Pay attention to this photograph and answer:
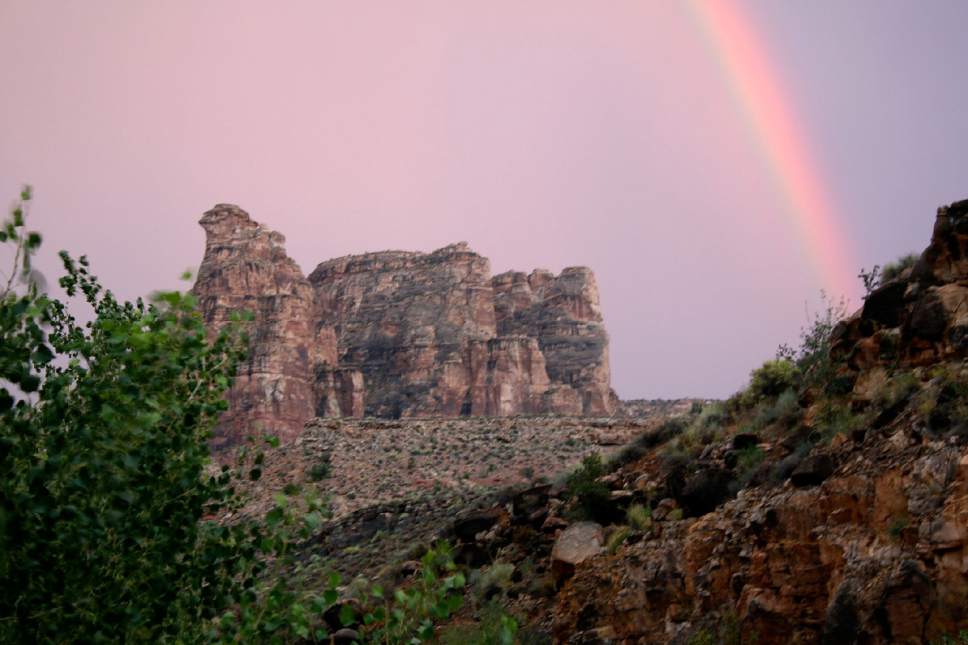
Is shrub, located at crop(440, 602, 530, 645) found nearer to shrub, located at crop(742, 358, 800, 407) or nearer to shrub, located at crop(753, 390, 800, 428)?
shrub, located at crop(753, 390, 800, 428)

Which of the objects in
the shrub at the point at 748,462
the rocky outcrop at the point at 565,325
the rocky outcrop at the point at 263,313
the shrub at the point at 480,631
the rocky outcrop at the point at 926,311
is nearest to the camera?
the rocky outcrop at the point at 926,311

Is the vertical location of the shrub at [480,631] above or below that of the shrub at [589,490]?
below

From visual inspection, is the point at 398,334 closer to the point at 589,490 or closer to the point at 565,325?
the point at 565,325

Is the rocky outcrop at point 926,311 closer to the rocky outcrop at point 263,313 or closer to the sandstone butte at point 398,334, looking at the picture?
the sandstone butte at point 398,334

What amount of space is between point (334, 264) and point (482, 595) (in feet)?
353

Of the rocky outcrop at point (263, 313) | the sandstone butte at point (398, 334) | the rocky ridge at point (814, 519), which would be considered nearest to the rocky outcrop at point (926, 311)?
the rocky ridge at point (814, 519)

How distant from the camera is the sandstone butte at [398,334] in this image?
99.8 meters

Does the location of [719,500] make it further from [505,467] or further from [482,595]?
[505,467]

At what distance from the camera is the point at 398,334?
115062 millimetres

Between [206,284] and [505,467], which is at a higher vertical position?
[206,284]

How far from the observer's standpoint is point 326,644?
16891 millimetres

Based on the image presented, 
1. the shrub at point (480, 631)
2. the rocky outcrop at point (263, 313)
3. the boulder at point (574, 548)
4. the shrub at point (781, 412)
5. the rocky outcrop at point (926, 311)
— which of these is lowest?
the shrub at point (480, 631)

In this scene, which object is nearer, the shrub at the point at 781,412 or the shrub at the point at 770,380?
the shrub at the point at 781,412

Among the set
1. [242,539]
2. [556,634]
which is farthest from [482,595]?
[242,539]
